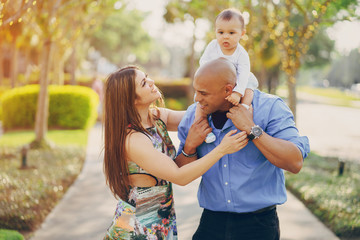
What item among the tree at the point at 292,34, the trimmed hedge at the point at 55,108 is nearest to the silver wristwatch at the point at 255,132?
the tree at the point at 292,34

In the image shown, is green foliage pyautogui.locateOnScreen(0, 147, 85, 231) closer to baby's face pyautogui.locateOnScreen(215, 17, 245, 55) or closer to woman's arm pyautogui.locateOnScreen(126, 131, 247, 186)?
woman's arm pyautogui.locateOnScreen(126, 131, 247, 186)

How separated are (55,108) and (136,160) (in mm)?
13465

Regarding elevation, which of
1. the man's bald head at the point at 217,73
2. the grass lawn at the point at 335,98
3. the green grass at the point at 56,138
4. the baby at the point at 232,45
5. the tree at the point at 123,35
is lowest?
the grass lawn at the point at 335,98

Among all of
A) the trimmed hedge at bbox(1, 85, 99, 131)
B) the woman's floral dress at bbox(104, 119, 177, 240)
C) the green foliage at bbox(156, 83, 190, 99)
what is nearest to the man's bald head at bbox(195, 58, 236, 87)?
the woman's floral dress at bbox(104, 119, 177, 240)

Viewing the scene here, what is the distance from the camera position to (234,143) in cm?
217

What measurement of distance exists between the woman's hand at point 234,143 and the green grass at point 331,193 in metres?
3.35

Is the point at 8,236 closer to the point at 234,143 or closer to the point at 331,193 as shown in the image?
the point at 234,143

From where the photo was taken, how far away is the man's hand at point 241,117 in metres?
2.19

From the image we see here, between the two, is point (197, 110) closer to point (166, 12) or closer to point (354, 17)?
point (354, 17)

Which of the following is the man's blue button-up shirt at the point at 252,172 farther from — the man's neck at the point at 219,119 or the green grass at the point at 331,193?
the green grass at the point at 331,193

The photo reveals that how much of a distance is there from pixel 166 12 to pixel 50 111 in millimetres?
8659

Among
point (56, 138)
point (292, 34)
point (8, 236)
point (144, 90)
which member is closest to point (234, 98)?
point (144, 90)

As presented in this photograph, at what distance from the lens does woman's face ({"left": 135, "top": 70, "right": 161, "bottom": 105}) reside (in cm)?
255

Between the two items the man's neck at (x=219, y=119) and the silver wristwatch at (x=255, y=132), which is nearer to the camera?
the silver wristwatch at (x=255, y=132)
